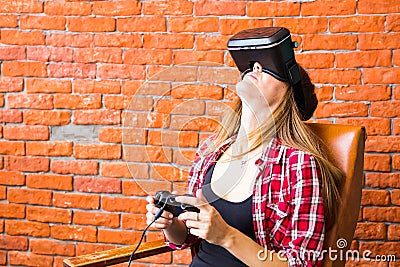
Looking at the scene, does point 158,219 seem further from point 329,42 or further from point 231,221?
point 329,42

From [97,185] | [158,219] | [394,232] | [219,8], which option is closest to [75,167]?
[97,185]

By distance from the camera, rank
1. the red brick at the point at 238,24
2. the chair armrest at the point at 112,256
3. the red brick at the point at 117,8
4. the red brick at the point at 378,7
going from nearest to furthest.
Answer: the chair armrest at the point at 112,256 → the red brick at the point at 378,7 → the red brick at the point at 238,24 → the red brick at the point at 117,8

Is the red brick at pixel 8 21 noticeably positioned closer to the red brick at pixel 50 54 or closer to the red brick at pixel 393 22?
the red brick at pixel 50 54

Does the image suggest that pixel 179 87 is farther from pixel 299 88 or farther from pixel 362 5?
pixel 362 5

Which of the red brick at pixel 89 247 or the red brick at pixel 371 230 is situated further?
the red brick at pixel 89 247

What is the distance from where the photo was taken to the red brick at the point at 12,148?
2.55m

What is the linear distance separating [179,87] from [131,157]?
0.71ft

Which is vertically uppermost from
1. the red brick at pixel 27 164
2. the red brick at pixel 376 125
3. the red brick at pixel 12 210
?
the red brick at pixel 376 125

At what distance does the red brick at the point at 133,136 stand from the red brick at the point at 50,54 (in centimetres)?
106

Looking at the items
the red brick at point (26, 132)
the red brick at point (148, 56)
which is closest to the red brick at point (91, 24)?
the red brick at point (148, 56)

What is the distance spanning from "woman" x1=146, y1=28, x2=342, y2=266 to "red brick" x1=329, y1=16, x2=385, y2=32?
26.5 inches

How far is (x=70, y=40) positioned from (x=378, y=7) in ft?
4.16

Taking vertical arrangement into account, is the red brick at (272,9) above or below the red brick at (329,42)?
above

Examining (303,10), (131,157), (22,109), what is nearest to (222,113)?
(131,157)
